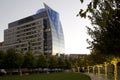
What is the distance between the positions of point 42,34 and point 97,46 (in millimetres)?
176709

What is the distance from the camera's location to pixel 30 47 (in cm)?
19962

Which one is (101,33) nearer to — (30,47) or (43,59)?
(43,59)

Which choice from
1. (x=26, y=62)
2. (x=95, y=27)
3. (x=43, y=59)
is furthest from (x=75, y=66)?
(x=95, y=27)

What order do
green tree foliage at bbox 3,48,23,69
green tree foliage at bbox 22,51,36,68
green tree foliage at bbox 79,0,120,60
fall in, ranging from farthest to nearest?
green tree foliage at bbox 22,51,36,68 → green tree foliage at bbox 3,48,23,69 → green tree foliage at bbox 79,0,120,60

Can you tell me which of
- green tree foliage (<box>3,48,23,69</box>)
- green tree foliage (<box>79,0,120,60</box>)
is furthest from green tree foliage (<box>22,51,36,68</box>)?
green tree foliage (<box>79,0,120,60</box>)

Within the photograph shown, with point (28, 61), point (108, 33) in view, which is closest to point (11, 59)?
point (28, 61)

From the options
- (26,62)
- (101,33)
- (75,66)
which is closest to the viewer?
(101,33)

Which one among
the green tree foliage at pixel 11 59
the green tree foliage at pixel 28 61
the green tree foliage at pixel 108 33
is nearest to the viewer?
the green tree foliage at pixel 108 33

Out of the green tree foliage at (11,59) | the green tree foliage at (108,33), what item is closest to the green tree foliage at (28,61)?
the green tree foliage at (11,59)

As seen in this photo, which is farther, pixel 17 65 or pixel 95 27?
pixel 17 65

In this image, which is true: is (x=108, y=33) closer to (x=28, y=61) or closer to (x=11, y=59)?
(x=11, y=59)

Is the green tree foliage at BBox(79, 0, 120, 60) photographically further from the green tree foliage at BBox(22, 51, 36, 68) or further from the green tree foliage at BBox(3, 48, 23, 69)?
the green tree foliage at BBox(22, 51, 36, 68)

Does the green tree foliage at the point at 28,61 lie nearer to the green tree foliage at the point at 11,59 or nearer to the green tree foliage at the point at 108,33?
the green tree foliage at the point at 11,59

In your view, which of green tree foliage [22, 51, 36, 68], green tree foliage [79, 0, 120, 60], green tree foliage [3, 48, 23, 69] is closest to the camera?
green tree foliage [79, 0, 120, 60]
